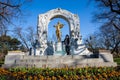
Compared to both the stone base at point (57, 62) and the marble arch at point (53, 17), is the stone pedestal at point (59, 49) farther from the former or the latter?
the stone base at point (57, 62)

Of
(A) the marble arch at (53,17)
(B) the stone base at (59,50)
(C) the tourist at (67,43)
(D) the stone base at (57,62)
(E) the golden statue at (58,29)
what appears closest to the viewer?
(D) the stone base at (57,62)

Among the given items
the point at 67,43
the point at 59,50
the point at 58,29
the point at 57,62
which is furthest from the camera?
the point at 58,29

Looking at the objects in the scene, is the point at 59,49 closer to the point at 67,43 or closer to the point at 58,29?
the point at 67,43

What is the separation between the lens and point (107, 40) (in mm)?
39844

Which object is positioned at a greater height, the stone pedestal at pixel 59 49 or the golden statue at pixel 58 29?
the golden statue at pixel 58 29

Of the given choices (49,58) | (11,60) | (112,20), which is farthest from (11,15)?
(112,20)

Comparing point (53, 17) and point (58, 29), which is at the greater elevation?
point (53, 17)

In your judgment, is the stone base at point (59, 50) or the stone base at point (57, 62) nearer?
the stone base at point (57, 62)

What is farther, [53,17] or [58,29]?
[53,17]

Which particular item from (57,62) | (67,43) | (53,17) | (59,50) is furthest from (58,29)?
(57,62)

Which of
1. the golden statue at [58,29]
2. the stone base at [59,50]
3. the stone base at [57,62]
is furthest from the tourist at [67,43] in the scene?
the stone base at [57,62]

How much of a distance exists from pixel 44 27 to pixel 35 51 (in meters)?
3.30

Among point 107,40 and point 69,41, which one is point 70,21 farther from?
point 107,40

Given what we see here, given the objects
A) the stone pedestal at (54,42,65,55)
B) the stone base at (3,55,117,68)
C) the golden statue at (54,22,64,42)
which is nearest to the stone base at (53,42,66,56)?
the stone pedestal at (54,42,65,55)
